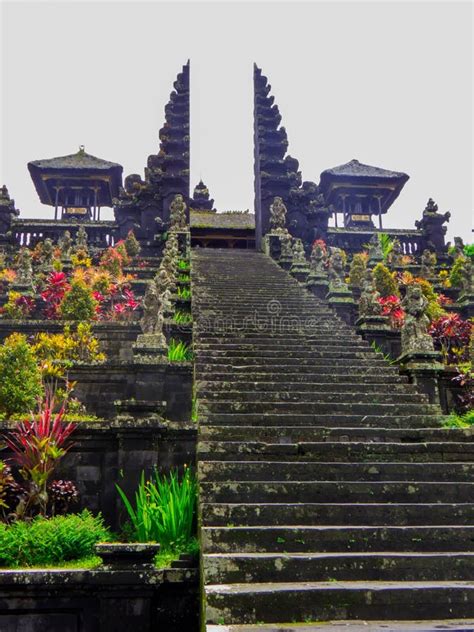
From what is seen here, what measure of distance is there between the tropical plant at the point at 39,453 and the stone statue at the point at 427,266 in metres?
14.6

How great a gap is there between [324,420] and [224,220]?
72.6ft

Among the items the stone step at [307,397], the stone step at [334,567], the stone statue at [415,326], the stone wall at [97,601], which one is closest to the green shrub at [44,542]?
the stone wall at [97,601]

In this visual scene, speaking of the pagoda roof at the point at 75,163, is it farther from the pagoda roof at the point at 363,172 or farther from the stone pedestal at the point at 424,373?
the stone pedestal at the point at 424,373

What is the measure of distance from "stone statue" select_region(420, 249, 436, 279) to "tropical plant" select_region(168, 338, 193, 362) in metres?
10.6

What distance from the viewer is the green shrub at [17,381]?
803 centimetres

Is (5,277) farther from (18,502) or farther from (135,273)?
(18,502)

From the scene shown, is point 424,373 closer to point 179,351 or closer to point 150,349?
point 179,351

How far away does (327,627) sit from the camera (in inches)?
173

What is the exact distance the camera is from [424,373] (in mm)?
9297

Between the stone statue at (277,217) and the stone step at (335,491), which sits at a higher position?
the stone statue at (277,217)

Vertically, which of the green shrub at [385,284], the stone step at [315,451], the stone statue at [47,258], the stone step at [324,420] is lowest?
the stone step at [315,451]


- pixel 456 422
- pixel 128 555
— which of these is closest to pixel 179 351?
pixel 456 422

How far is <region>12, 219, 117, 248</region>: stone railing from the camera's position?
24000mm

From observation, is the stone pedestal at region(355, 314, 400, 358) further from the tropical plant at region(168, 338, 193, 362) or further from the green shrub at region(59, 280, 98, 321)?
the green shrub at region(59, 280, 98, 321)
